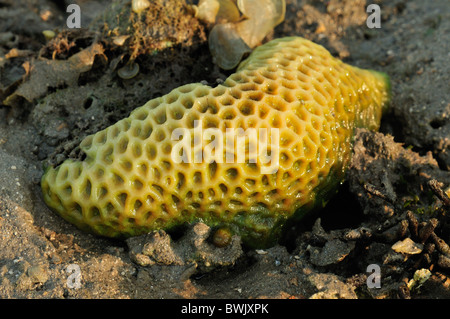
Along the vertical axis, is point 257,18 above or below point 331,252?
above

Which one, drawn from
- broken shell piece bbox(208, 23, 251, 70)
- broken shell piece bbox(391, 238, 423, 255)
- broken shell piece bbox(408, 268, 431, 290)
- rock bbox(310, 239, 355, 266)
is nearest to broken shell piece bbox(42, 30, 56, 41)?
broken shell piece bbox(208, 23, 251, 70)

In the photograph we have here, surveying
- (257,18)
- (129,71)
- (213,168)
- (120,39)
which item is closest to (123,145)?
(213,168)

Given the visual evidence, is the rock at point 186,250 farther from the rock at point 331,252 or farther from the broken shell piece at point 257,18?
the broken shell piece at point 257,18

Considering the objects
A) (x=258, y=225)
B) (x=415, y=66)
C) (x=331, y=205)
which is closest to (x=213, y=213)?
(x=258, y=225)

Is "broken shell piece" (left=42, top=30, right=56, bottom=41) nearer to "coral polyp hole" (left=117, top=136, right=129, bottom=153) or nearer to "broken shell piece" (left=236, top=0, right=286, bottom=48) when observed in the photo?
"coral polyp hole" (left=117, top=136, right=129, bottom=153)

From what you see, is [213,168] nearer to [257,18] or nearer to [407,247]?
[407,247]

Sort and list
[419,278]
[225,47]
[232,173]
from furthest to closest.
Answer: [225,47]
[232,173]
[419,278]
